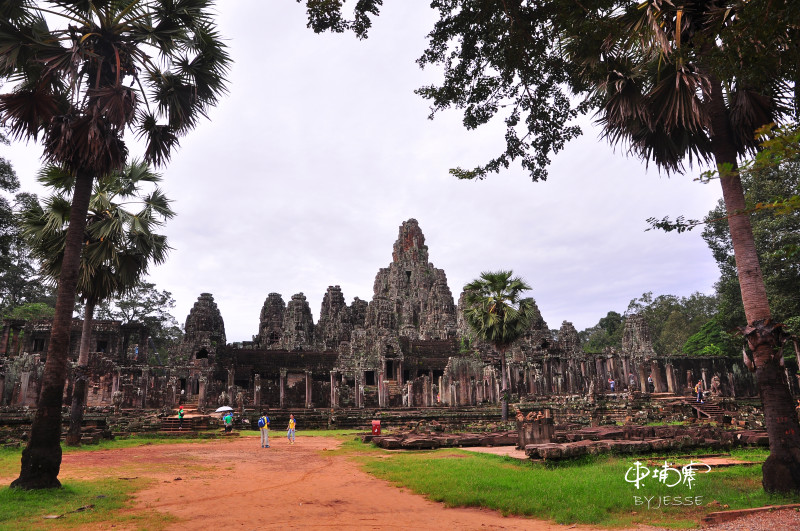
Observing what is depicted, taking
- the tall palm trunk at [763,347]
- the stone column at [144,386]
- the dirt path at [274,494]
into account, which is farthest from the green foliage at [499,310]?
the stone column at [144,386]

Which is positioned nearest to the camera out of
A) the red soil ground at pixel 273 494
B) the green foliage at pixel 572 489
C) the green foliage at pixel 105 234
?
the red soil ground at pixel 273 494

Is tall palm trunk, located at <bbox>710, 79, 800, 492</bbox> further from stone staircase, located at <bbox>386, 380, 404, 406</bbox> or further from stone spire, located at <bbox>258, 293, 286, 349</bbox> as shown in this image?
stone spire, located at <bbox>258, 293, 286, 349</bbox>

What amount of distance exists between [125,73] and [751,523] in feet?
39.9

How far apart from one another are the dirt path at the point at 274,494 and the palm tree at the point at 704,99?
4.08m

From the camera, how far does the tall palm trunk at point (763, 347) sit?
679cm

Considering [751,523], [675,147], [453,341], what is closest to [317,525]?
[751,523]

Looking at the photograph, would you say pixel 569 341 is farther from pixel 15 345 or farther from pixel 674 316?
pixel 15 345

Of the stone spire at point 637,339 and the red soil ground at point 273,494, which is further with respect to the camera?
the stone spire at point 637,339

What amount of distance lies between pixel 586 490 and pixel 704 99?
21.4 ft

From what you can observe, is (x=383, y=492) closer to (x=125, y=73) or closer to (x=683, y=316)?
(x=125, y=73)

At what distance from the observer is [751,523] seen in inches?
209

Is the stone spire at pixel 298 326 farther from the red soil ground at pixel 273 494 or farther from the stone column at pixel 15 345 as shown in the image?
the red soil ground at pixel 273 494

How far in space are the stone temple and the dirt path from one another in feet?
47.7

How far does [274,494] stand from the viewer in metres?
8.07
